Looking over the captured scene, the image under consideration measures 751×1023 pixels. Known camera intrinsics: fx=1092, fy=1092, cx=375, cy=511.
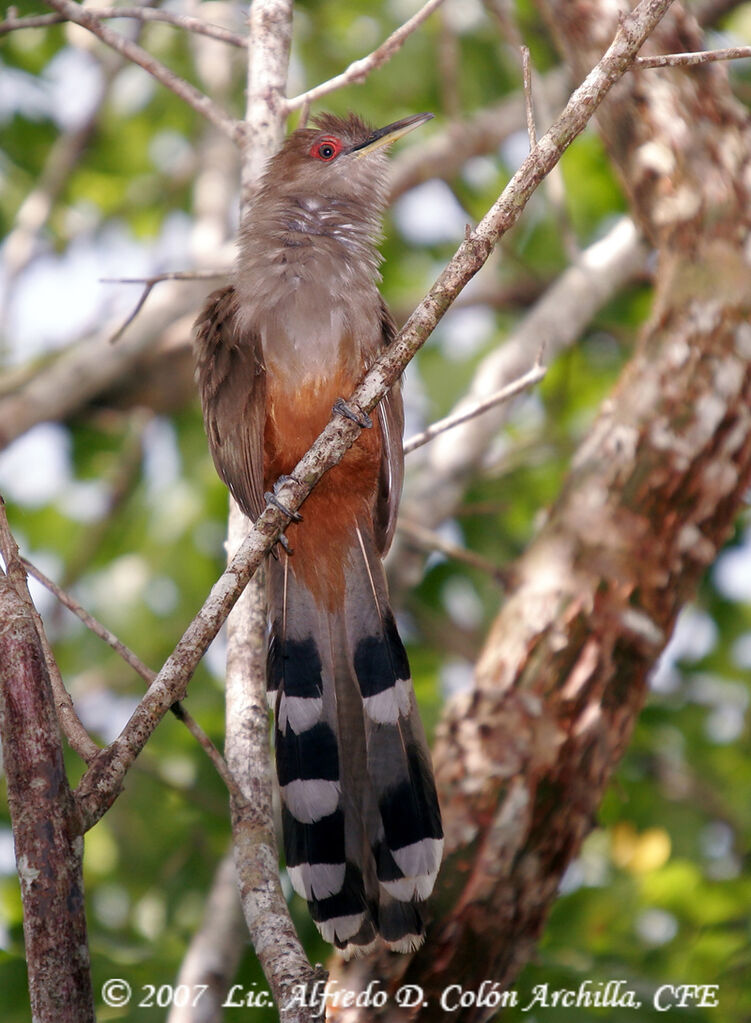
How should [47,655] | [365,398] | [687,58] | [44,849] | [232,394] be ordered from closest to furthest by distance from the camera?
1. [44,849]
2. [47,655]
3. [687,58]
4. [365,398]
5. [232,394]

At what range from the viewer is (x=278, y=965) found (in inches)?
78.7

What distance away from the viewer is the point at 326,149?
3.77m

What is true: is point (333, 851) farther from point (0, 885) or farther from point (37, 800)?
point (0, 885)

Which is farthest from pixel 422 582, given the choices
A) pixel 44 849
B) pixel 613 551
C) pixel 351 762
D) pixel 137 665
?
pixel 44 849

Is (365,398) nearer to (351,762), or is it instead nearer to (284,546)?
(284,546)

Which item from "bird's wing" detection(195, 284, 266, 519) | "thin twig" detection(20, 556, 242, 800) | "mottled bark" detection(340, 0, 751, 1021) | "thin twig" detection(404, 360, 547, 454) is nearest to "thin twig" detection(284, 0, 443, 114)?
"bird's wing" detection(195, 284, 266, 519)

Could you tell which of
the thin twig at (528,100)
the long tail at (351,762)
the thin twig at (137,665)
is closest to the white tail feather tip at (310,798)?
the long tail at (351,762)

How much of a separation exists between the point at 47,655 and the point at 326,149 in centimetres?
231

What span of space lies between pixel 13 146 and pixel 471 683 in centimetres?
407

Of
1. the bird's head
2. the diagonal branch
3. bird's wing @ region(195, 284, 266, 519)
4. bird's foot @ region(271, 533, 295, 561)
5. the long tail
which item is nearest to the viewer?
the diagonal branch

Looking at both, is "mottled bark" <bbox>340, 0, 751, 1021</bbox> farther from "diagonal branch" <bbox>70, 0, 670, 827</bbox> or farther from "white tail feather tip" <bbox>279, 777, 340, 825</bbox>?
"diagonal branch" <bbox>70, 0, 670, 827</bbox>

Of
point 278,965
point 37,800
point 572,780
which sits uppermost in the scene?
point 572,780

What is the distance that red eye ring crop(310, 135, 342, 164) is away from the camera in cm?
374

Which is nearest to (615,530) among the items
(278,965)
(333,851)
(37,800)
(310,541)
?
(310,541)
